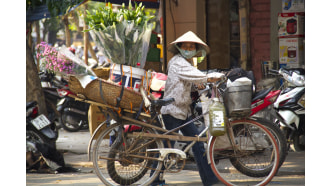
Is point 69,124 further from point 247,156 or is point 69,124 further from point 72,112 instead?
point 247,156

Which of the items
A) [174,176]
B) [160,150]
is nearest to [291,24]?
[174,176]

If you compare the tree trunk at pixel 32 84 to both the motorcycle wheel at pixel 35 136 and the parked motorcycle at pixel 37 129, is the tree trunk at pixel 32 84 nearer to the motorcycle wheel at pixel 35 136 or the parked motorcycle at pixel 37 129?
the parked motorcycle at pixel 37 129

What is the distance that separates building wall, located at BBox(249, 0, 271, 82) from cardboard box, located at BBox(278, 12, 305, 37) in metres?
0.58

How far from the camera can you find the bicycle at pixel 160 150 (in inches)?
221

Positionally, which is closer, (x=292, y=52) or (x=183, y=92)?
(x=183, y=92)

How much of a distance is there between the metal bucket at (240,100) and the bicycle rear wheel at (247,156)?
181 mm

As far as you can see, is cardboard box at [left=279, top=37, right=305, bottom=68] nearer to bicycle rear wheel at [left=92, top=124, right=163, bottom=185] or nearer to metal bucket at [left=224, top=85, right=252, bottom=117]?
metal bucket at [left=224, top=85, right=252, bottom=117]

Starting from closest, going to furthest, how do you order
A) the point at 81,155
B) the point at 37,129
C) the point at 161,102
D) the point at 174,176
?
1. the point at 161,102
2. the point at 174,176
3. the point at 37,129
4. the point at 81,155

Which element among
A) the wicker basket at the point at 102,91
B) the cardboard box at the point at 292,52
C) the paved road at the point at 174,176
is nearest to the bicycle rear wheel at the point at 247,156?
the paved road at the point at 174,176

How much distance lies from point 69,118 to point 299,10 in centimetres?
548

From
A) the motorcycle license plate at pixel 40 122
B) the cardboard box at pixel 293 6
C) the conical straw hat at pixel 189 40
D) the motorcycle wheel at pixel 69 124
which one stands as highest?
the cardboard box at pixel 293 6

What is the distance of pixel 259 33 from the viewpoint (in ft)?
33.8

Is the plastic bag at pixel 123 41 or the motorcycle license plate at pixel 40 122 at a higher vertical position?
the plastic bag at pixel 123 41

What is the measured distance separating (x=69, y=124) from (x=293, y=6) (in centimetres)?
554
